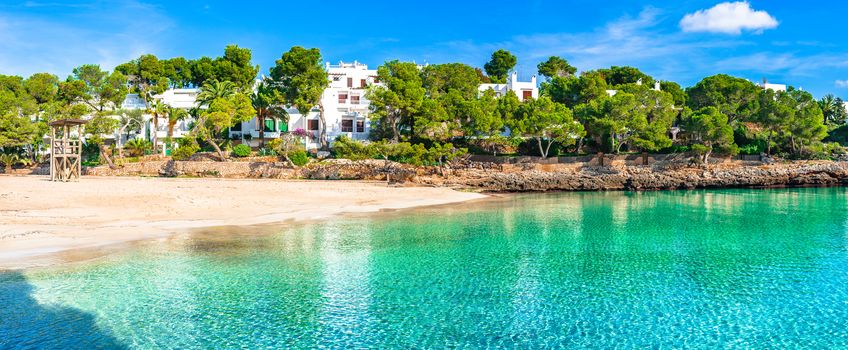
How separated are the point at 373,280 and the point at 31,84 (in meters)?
70.6

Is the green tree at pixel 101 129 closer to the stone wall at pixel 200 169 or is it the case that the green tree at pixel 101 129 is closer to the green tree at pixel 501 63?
the stone wall at pixel 200 169

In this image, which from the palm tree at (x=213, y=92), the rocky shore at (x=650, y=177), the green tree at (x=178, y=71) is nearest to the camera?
the rocky shore at (x=650, y=177)

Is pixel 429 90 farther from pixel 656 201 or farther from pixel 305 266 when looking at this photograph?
pixel 305 266

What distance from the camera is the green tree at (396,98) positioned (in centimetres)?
5638

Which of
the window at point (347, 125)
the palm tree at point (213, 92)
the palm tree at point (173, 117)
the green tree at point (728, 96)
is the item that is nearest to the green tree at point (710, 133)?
the green tree at point (728, 96)

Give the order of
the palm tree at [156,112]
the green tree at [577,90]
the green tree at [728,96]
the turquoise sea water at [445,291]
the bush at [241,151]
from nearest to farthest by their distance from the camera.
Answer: the turquoise sea water at [445,291] → the bush at [241,151] → the palm tree at [156,112] → the green tree at [728,96] → the green tree at [577,90]

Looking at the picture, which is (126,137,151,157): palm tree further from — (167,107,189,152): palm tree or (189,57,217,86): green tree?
(189,57,217,86): green tree

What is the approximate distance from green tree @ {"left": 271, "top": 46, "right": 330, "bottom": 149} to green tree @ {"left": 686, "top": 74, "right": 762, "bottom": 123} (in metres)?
48.7

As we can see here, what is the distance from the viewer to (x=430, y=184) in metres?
49.6

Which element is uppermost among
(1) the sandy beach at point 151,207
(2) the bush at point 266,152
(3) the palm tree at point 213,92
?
(3) the palm tree at point 213,92

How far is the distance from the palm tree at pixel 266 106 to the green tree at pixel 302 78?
119cm

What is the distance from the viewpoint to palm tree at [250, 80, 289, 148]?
5803 cm

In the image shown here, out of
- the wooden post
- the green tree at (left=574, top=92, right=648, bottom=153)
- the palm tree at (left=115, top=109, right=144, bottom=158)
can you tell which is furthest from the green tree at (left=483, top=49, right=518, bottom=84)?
the wooden post

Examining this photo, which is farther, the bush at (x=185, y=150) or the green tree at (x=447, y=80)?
the green tree at (x=447, y=80)
